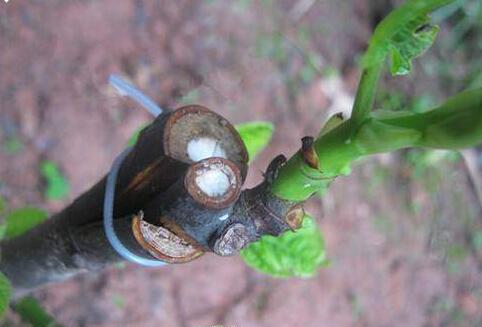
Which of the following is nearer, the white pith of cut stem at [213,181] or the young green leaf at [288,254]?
the white pith of cut stem at [213,181]

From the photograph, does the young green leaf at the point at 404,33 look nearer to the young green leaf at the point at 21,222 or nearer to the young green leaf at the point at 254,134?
the young green leaf at the point at 254,134

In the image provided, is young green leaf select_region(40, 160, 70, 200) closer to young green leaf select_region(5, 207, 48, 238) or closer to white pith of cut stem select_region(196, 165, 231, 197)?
young green leaf select_region(5, 207, 48, 238)

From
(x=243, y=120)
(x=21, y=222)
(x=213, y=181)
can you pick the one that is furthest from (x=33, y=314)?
(x=243, y=120)

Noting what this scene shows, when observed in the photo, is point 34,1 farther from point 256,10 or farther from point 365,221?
point 365,221

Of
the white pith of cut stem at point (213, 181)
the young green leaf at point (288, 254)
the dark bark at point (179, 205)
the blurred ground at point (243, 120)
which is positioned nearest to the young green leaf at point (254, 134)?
the young green leaf at point (288, 254)

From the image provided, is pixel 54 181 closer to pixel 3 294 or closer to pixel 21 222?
pixel 21 222

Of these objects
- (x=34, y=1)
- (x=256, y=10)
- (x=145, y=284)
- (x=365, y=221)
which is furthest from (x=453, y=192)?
(x=34, y=1)
